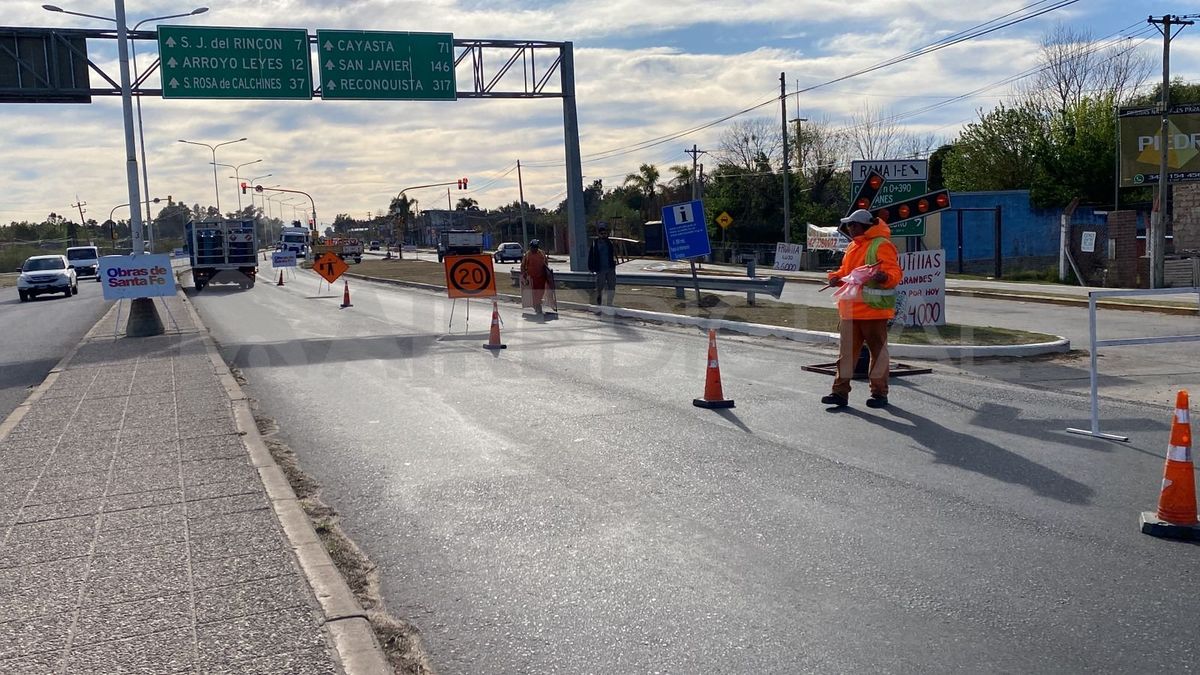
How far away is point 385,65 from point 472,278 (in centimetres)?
935

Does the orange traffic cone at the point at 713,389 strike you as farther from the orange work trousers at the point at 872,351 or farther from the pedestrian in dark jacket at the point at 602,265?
the pedestrian in dark jacket at the point at 602,265

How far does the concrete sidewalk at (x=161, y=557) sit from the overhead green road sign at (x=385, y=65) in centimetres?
1789

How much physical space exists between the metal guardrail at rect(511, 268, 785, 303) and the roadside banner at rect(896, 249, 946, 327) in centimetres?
392

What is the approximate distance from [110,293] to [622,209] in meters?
83.4

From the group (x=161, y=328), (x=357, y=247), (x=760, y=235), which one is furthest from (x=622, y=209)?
(x=161, y=328)

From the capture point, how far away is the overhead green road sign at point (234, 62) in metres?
25.2

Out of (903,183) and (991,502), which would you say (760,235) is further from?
(991,502)

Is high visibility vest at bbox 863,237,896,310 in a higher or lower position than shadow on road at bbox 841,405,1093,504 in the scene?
higher

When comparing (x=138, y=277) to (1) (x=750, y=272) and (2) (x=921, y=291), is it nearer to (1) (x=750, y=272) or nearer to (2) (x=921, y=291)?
(1) (x=750, y=272)

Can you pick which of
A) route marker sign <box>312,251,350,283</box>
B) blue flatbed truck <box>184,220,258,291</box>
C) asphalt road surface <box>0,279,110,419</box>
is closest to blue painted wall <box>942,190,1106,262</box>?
route marker sign <box>312,251,350,283</box>

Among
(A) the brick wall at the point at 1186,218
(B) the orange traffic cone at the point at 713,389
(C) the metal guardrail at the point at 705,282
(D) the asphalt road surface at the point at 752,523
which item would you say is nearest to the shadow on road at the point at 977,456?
(D) the asphalt road surface at the point at 752,523

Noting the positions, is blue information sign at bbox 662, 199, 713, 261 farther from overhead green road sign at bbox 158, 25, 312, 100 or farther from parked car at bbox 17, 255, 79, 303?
parked car at bbox 17, 255, 79, 303

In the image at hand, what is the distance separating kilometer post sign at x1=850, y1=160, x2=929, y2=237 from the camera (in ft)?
52.4

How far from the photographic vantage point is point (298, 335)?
20250mm
